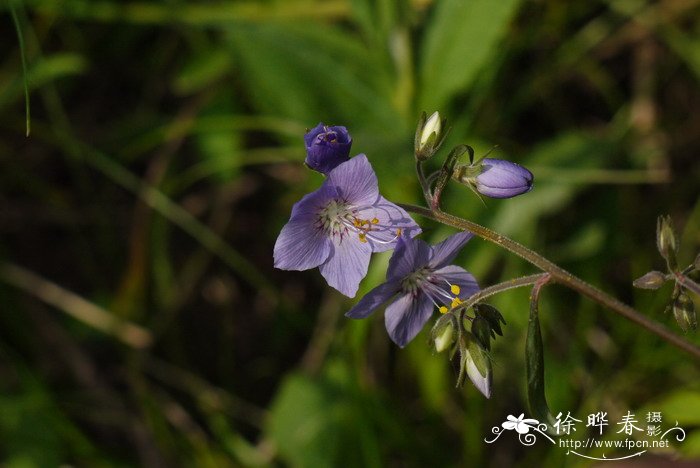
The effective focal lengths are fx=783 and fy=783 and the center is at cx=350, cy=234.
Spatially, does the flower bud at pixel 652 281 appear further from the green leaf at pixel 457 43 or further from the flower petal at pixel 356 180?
the green leaf at pixel 457 43

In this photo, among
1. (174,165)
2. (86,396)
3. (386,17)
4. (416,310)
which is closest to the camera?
(416,310)

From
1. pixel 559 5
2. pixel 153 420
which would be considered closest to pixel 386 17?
pixel 559 5

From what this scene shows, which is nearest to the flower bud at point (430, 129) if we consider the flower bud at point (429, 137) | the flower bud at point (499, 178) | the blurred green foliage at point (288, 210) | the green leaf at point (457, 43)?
the flower bud at point (429, 137)

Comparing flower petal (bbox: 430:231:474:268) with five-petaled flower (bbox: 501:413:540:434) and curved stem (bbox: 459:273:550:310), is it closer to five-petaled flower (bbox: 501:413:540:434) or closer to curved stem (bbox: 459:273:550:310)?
curved stem (bbox: 459:273:550:310)

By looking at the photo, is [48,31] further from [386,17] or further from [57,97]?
[386,17]

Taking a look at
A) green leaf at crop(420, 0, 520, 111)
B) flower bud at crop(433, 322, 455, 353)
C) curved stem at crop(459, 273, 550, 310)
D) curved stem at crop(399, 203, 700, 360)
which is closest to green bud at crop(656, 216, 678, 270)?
curved stem at crop(399, 203, 700, 360)
